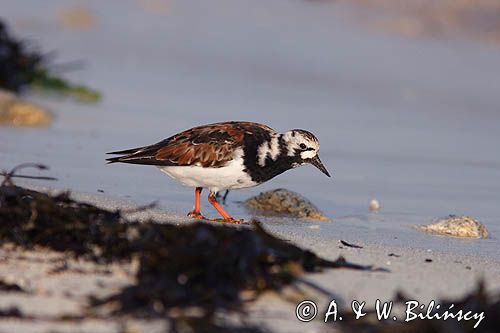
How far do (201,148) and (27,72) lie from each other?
3968mm

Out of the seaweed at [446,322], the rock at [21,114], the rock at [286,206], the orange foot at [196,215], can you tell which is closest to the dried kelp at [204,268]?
the seaweed at [446,322]

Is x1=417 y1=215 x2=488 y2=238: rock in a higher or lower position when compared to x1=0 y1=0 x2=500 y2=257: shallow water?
lower

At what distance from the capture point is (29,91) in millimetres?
8516

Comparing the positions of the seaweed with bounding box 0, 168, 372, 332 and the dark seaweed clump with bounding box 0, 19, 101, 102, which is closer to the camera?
the seaweed with bounding box 0, 168, 372, 332

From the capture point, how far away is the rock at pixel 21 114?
727cm

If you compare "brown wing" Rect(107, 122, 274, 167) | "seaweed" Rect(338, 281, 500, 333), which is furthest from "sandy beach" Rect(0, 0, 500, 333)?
"brown wing" Rect(107, 122, 274, 167)

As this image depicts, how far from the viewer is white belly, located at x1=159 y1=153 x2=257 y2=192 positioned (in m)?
4.98

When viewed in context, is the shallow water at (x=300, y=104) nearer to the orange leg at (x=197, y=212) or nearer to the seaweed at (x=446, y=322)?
the orange leg at (x=197, y=212)

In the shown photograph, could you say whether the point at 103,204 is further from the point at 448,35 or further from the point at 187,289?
the point at 448,35

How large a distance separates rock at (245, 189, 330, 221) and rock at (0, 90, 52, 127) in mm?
2672
